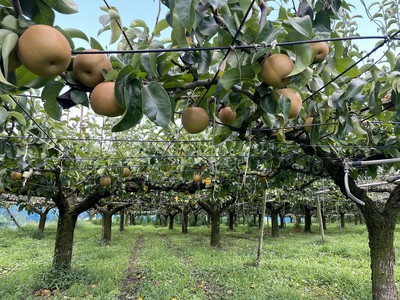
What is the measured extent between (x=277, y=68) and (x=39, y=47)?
0.65m

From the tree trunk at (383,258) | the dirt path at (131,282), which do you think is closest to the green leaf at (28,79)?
the tree trunk at (383,258)

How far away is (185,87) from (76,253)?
936cm

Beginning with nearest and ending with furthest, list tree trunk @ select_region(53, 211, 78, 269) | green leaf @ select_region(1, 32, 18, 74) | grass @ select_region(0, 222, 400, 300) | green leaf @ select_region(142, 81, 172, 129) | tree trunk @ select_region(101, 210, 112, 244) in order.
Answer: green leaf @ select_region(1, 32, 18, 74) < green leaf @ select_region(142, 81, 172, 129) < grass @ select_region(0, 222, 400, 300) < tree trunk @ select_region(53, 211, 78, 269) < tree trunk @ select_region(101, 210, 112, 244)

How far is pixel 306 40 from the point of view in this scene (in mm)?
933

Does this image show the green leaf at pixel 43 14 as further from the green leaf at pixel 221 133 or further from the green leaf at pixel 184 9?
the green leaf at pixel 221 133

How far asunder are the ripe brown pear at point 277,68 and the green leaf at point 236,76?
0.17 ft

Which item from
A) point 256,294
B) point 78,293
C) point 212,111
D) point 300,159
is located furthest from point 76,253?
point 212,111

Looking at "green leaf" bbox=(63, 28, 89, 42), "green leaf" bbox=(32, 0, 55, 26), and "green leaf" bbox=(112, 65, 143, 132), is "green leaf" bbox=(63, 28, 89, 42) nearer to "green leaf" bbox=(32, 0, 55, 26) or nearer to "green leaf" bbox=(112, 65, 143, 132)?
"green leaf" bbox=(32, 0, 55, 26)

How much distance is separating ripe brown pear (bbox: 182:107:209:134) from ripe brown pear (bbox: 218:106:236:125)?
0.91 feet

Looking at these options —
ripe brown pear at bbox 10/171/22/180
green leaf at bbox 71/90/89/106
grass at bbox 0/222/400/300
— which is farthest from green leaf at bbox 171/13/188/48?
grass at bbox 0/222/400/300

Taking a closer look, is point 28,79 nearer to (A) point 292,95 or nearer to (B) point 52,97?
(B) point 52,97

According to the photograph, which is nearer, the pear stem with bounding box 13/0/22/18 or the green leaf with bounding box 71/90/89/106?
the pear stem with bounding box 13/0/22/18

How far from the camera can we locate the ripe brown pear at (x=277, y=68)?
0.95 metres

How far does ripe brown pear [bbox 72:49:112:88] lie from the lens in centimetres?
87
